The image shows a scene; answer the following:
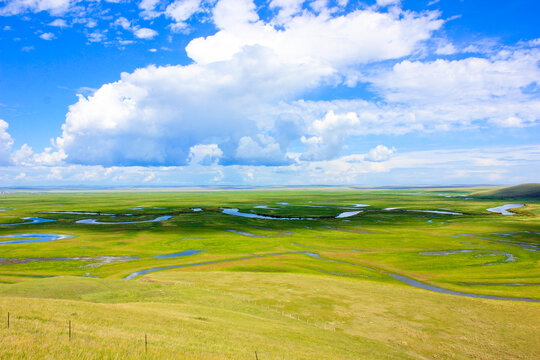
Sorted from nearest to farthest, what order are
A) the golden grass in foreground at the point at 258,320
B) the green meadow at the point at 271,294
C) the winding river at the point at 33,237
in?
the golden grass in foreground at the point at 258,320
the green meadow at the point at 271,294
the winding river at the point at 33,237

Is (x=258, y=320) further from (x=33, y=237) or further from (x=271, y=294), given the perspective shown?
(x=33, y=237)

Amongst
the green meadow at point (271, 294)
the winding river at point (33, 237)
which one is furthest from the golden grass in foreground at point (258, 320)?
the winding river at point (33, 237)

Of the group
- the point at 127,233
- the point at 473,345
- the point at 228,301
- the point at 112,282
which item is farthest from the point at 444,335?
the point at 127,233

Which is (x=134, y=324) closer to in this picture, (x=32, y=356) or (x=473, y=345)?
(x=32, y=356)

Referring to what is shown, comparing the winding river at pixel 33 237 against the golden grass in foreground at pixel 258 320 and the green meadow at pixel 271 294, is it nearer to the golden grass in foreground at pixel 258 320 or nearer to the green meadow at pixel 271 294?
the green meadow at pixel 271 294

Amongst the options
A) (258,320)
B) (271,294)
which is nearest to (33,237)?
(271,294)
